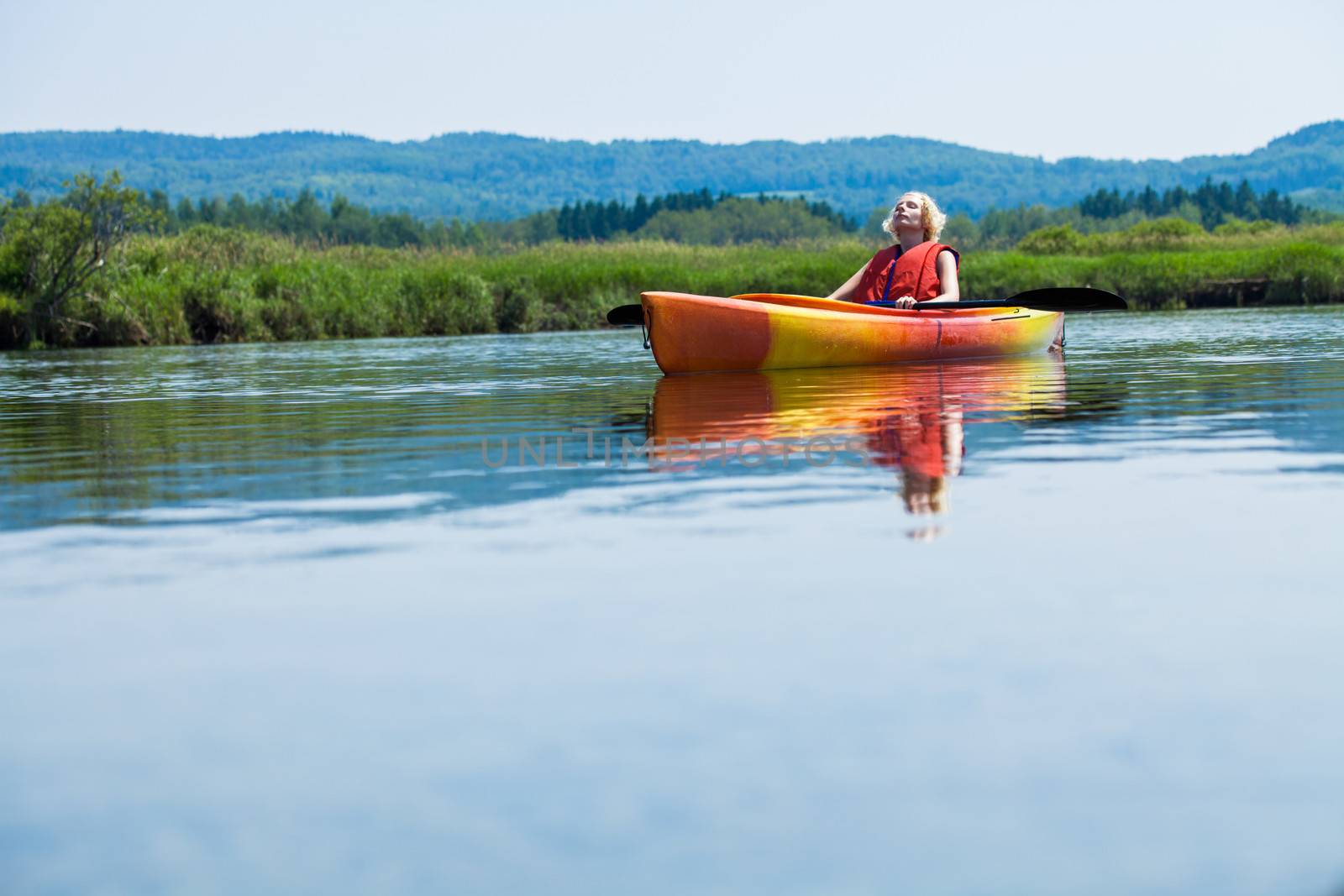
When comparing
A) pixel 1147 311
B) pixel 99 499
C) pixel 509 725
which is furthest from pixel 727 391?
pixel 1147 311

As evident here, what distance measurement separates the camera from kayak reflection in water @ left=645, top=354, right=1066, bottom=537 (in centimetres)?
638

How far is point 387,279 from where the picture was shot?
1051 inches

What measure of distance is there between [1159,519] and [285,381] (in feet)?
32.8

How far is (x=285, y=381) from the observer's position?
44.8 feet

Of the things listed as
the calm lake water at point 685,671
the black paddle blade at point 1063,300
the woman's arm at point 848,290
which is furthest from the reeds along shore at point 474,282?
the calm lake water at point 685,671

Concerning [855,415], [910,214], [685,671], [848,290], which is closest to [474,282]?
[848,290]

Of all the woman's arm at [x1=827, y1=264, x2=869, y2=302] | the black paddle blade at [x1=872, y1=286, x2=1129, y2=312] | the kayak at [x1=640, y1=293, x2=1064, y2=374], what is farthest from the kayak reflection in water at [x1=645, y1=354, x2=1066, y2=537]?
the woman's arm at [x1=827, y1=264, x2=869, y2=302]

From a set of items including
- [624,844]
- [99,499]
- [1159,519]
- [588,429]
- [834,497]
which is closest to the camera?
[624,844]

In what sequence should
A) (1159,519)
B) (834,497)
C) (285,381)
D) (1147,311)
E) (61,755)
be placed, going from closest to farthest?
(61,755), (1159,519), (834,497), (285,381), (1147,311)

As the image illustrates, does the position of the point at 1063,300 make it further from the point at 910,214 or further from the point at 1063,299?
the point at 910,214

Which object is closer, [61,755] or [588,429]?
[61,755]

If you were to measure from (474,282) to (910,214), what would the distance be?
1458 centimetres

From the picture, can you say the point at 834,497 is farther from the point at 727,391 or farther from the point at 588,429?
the point at 727,391

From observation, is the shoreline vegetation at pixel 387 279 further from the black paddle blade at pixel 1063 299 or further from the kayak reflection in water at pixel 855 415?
the black paddle blade at pixel 1063 299
